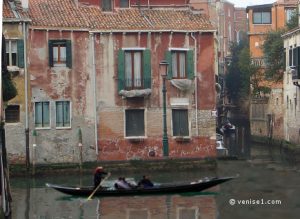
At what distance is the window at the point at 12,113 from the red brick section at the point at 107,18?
3.97 metres

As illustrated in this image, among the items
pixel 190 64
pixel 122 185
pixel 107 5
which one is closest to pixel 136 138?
pixel 190 64

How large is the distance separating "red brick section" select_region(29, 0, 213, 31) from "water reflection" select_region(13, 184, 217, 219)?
32.3 ft

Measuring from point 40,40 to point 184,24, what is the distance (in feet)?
23.3

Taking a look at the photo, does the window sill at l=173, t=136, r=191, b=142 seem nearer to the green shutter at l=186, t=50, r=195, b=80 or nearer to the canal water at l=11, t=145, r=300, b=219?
the canal water at l=11, t=145, r=300, b=219

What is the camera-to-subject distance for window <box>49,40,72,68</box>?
33.9 m

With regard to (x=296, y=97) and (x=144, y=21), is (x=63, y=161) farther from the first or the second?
(x=296, y=97)

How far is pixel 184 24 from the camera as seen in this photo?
35594mm

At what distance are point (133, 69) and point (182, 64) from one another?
248 cm

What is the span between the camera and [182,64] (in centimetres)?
3544

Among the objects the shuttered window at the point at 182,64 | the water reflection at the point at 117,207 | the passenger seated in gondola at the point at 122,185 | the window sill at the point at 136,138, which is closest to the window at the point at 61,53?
A: the window sill at the point at 136,138

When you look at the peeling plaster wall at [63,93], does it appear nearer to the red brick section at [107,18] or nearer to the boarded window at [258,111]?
the red brick section at [107,18]

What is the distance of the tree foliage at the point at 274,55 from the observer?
56.8m

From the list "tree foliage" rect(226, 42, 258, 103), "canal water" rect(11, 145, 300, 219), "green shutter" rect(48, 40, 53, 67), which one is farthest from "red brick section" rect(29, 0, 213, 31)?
"tree foliage" rect(226, 42, 258, 103)

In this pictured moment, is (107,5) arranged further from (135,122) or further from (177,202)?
(177,202)
